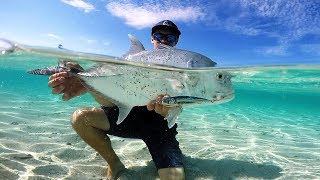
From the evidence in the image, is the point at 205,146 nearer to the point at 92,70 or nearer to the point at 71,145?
the point at 71,145

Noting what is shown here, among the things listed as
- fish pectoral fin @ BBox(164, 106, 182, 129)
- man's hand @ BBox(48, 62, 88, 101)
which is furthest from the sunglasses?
fish pectoral fin @ BBox(164, 106, 182, 129)

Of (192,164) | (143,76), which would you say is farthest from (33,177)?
(192,164)

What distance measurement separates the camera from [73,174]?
527cm

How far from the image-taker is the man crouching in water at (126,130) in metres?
5.32

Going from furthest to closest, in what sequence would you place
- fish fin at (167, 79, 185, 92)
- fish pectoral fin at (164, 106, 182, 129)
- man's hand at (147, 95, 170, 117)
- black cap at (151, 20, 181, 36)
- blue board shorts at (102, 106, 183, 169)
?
black cap at (151, 20, 181, 36) < blue board shorts at (102, 106, 183, 169) < man's hand at (147, 95, 170, 117) < fish fin at (167, 79, 185, 92) < fish pectoral fin at (164, 106, 182, 129)

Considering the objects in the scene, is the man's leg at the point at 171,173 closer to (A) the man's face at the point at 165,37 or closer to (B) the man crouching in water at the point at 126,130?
(B) the man crouching in water at the point at 126,130

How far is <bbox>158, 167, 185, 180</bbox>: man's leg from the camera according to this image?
5129 millimetres

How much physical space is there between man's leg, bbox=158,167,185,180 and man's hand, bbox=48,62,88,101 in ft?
7.12

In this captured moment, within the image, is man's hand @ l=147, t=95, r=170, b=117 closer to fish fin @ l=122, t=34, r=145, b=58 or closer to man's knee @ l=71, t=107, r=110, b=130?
fish fin @ l=122, t=34, r=145, b=58

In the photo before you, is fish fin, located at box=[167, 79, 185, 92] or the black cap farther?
the black cap

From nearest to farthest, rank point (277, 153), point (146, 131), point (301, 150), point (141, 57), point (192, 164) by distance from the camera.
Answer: point (141, 57) → point (146, 131) → point (192, 164) → point (277, 153) → point (301, 150)

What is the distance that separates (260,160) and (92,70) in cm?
482

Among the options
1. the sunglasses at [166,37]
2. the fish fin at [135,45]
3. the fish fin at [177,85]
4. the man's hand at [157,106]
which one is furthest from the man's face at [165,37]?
the fish fin at [177,85]

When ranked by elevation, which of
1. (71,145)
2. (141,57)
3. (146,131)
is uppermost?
(141,57)
